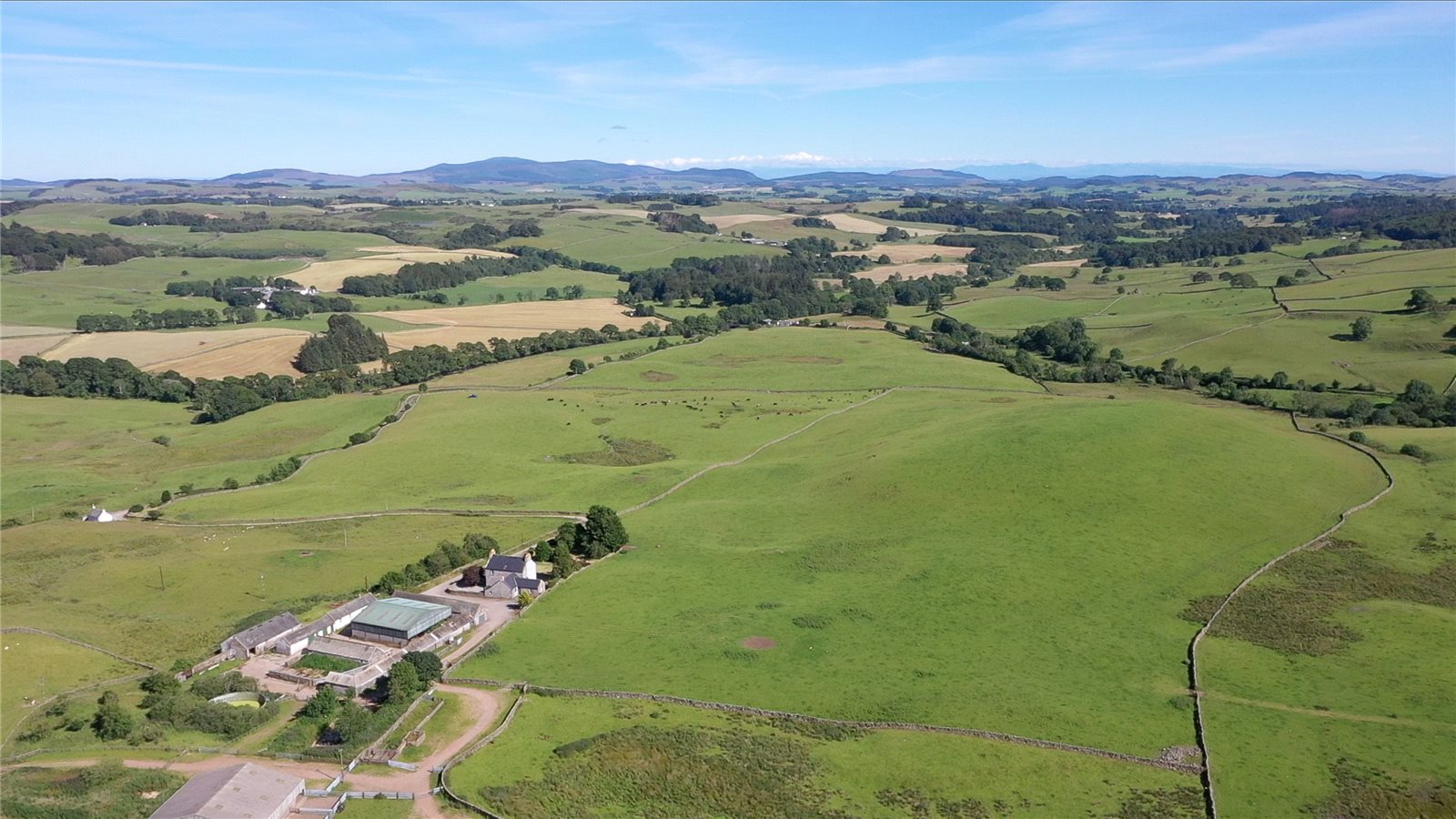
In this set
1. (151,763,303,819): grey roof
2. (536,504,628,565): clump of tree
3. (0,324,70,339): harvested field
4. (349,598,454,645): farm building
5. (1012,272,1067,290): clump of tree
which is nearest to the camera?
(151,763,303,819): grey roof

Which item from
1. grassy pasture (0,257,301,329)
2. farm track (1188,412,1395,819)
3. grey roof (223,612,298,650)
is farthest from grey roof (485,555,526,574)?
grassy pasture (0,257,301,329)

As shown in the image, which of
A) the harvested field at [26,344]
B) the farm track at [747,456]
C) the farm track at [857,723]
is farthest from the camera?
the harvested field at [26,344]

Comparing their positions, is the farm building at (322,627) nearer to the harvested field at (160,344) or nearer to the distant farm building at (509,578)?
the distant farm building at (509,578)

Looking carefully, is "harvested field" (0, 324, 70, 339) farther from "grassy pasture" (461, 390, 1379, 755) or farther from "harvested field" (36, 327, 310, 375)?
"grassy pasture" (461, 390, 1379, 755)

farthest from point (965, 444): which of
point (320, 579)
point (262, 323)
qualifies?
point (262, 323)

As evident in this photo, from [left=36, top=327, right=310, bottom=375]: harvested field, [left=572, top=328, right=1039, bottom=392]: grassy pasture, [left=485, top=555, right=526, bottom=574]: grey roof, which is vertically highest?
[left=36, top=327, right=310, bottom=375]: harvested field

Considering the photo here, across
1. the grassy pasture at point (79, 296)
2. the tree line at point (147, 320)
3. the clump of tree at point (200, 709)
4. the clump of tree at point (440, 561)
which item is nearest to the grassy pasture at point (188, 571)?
the clump of tree at point (440, 561)
